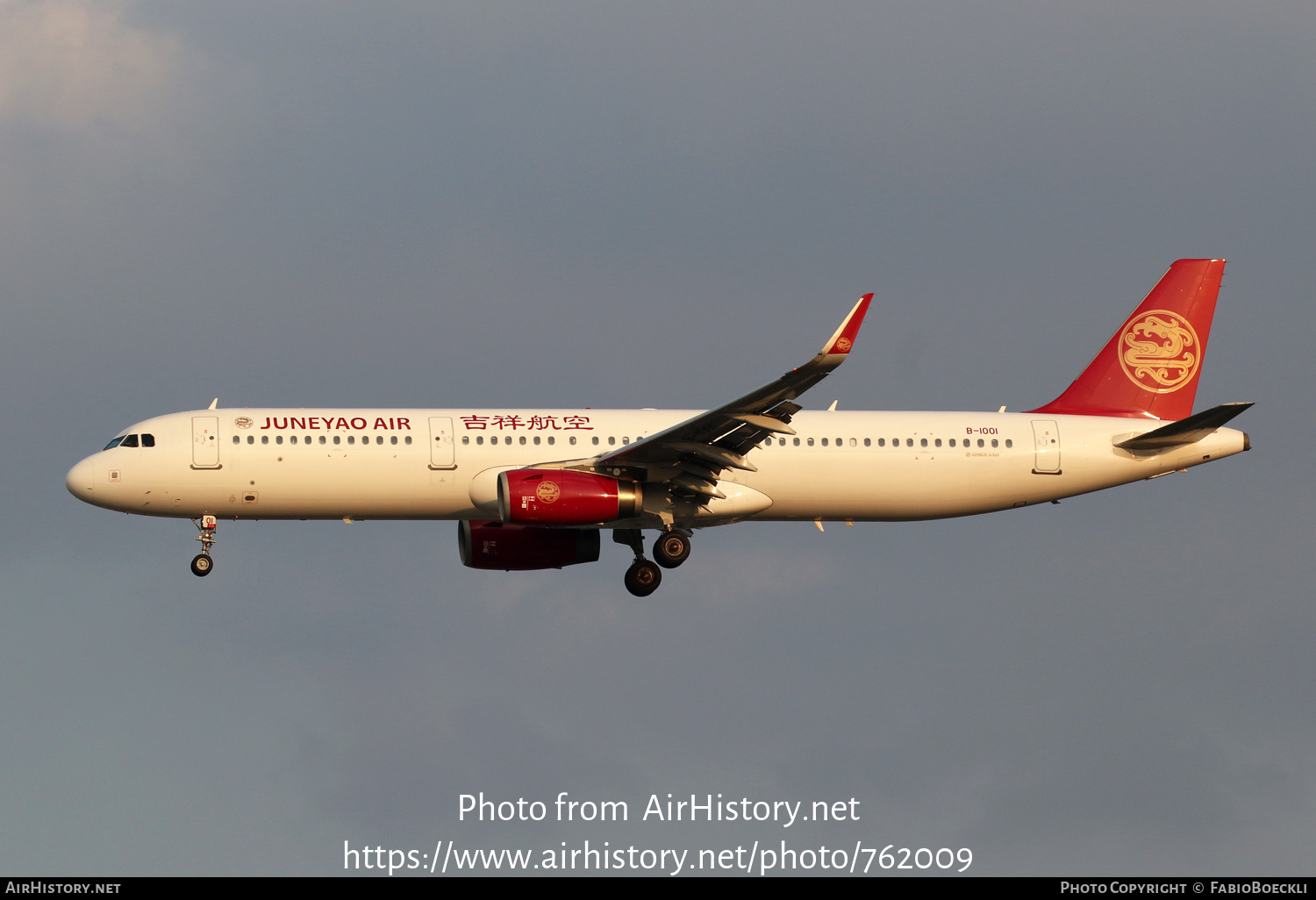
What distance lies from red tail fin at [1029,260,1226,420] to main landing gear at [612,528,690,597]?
11234 mm

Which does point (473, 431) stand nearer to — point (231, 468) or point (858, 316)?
point (231, 468)

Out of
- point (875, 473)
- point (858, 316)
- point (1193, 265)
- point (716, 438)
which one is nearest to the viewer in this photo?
point (858, 316)

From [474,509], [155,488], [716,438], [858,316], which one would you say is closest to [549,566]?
[474,509]

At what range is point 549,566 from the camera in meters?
44.6

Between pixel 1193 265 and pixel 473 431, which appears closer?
pixel 473 431

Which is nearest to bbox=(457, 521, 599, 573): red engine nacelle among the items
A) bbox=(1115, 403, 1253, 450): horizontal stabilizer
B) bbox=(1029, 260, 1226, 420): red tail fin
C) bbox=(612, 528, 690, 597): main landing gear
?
bbox=(612, 528, 690, 597): main landing gear

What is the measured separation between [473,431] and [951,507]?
12518 millimetres

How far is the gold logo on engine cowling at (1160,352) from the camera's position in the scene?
46.6 meters

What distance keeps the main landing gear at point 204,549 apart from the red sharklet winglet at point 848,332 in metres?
16.4

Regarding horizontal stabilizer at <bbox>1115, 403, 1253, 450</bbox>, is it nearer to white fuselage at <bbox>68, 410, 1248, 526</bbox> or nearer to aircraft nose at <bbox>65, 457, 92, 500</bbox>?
white fuselage at <bbox>68, 410, 1248, 526</bbox>

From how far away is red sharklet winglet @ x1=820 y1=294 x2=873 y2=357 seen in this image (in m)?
33.9

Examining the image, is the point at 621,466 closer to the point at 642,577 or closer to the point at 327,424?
the point at 642,577

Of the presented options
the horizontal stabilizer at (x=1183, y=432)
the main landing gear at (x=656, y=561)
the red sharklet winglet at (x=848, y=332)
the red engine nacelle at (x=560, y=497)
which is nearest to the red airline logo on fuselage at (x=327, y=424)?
the red engine nacelle at (x=560, y=497)

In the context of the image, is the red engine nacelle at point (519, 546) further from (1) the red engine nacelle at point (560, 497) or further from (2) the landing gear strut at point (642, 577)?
(1) the red engine nacelle at point (560, 497)
